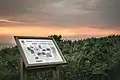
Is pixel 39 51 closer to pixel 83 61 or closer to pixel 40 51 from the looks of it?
pixel 40 51

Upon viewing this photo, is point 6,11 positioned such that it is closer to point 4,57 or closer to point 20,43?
point 4,57

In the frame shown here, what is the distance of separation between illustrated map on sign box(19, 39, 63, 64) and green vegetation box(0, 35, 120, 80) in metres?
1.55

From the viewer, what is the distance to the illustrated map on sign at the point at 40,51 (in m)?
3.55

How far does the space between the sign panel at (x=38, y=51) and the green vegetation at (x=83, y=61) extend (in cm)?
155

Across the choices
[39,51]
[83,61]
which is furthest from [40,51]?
[83,61]

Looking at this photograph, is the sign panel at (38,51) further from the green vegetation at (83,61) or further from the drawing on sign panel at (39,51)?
the green vegetation at (83,61)

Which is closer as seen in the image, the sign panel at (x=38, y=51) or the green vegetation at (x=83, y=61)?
the sign panel at (x=38, y=51)

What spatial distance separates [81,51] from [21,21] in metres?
1.45

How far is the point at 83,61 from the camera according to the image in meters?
5.69

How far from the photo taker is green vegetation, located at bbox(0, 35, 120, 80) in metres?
5.45

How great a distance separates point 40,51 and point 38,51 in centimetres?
4

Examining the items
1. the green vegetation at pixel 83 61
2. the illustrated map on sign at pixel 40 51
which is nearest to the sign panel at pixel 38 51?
the illustrated map on sign at pixel 40 51

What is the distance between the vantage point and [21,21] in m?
5.55

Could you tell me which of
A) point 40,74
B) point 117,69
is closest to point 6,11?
point 40,74
